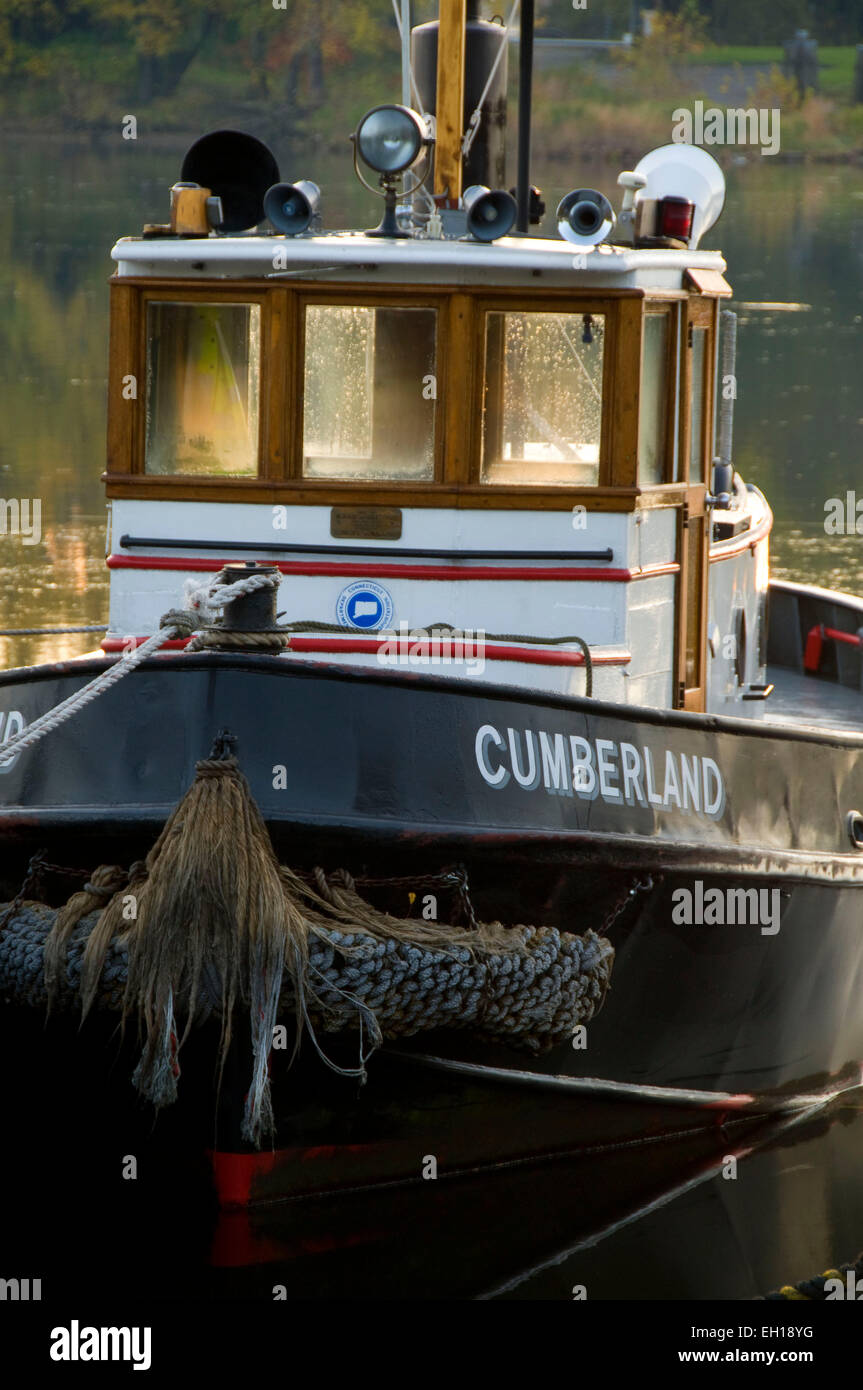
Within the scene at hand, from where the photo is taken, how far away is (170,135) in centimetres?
4138

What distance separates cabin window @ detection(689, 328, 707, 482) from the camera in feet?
26.1

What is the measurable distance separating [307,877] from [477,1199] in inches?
54.2

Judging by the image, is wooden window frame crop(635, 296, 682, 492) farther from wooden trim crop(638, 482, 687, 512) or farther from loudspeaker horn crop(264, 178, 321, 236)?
loudspeaker horn crop(264, 178, 321, 236)

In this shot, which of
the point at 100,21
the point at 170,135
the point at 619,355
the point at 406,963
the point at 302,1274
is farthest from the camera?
the point at 170,135

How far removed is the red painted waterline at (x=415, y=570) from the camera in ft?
23.8

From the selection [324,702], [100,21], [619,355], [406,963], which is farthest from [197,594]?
[100,21]

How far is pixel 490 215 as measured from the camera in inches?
285

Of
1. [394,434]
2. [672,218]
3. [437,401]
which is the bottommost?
[394,434]

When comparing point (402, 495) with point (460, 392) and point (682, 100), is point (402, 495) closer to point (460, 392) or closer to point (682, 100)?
point (460, 392)

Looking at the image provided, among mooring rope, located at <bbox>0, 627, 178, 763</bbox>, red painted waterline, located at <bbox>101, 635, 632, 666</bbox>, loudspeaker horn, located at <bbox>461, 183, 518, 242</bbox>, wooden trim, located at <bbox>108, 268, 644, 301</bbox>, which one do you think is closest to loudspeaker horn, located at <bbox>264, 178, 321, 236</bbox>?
wooden trim, located at <bbox>108, 268, 644, 301</bbox>

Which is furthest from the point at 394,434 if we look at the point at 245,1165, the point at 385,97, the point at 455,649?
the point at 385,97

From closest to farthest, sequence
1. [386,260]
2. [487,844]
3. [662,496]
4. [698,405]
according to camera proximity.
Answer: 1. [487,844]
2. [386,260]
3. [662,496]
4. [698,405]

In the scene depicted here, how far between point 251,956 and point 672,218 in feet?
10.6

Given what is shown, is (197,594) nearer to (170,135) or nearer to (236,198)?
(236,198)
